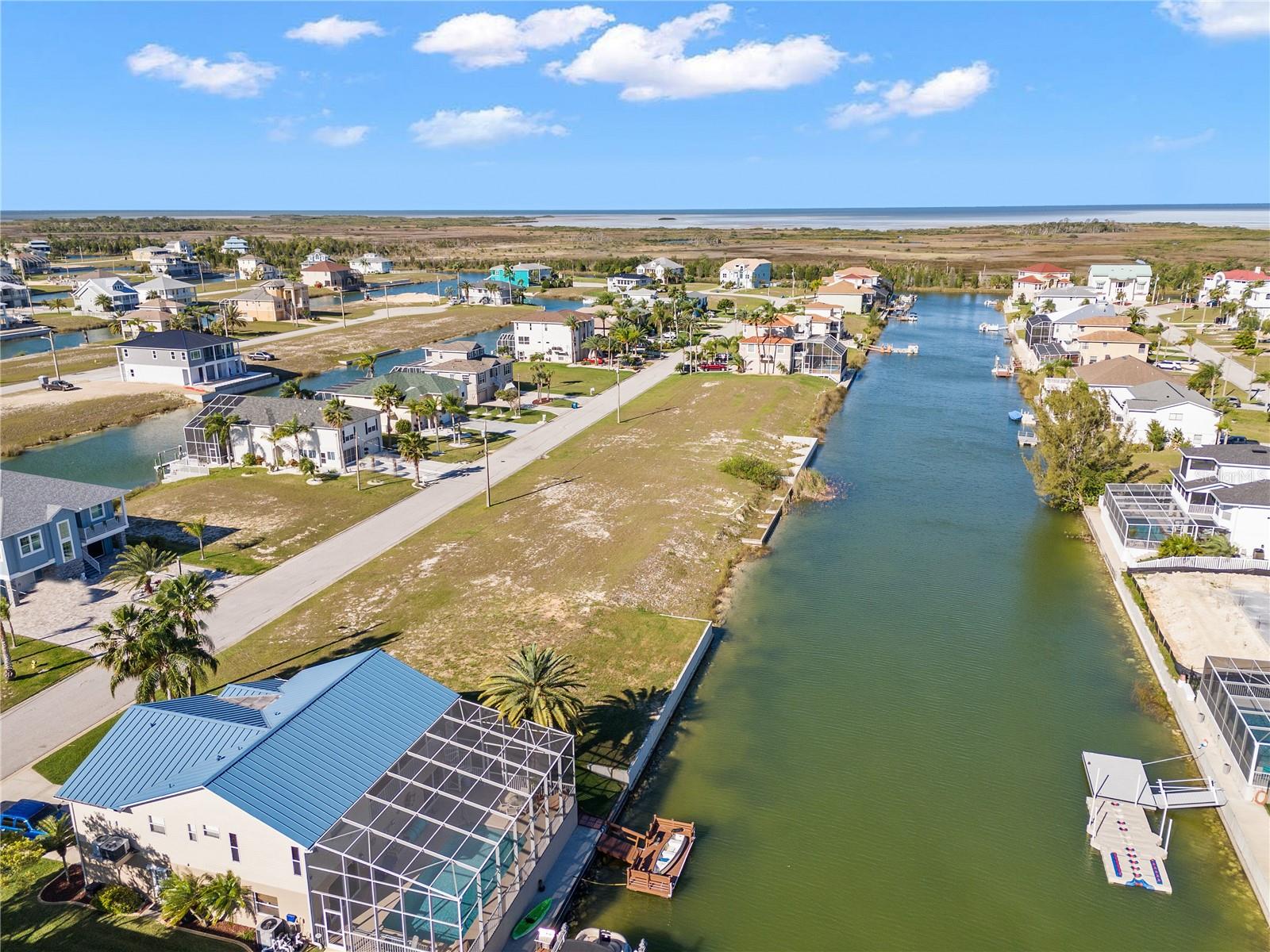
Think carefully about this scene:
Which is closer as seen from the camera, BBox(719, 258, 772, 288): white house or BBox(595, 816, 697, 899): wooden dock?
BBox(595, 816, 697, 899): wooden dock

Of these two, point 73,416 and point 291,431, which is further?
point 73,416

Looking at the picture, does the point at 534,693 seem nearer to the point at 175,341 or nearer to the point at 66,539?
the point at 66,539

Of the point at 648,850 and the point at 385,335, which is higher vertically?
the point at 385,335

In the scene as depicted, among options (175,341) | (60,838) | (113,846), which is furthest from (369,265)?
(113,846)

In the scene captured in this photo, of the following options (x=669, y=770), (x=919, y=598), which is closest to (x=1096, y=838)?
(x=669, y=770)

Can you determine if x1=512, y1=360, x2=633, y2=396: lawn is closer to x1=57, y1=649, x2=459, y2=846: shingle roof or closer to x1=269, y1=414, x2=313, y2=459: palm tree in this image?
x1=269, y1=414, x2=313, y2=459: palm tree

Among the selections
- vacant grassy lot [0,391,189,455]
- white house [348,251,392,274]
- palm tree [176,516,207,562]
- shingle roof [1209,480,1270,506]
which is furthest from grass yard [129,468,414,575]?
white house [348,251,392,274]

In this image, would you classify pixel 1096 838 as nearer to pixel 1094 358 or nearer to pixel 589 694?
pixel 589 694
